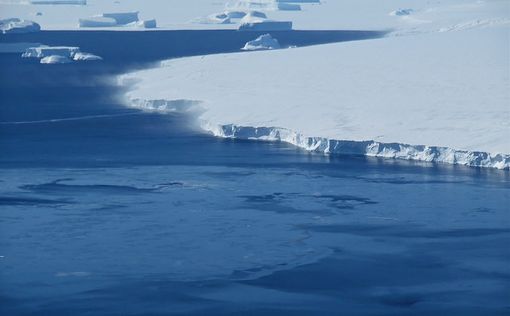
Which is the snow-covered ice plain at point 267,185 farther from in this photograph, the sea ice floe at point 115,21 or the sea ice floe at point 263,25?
the sea ice floe at point 115,21

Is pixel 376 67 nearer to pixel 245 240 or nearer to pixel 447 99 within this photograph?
pixel 447 99

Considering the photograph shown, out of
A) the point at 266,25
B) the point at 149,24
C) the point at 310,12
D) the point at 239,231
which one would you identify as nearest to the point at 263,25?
the point at 266,25

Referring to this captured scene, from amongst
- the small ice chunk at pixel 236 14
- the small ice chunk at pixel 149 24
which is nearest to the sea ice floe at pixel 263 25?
the small ice chunk at pixel 149 24

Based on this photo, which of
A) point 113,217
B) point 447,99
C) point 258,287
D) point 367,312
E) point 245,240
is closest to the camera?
point 367,312

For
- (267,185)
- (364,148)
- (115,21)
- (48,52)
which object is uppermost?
(115,21)

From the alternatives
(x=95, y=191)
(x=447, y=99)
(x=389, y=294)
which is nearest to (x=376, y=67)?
(x=447, y=99)

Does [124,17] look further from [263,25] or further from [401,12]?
[401,12]
